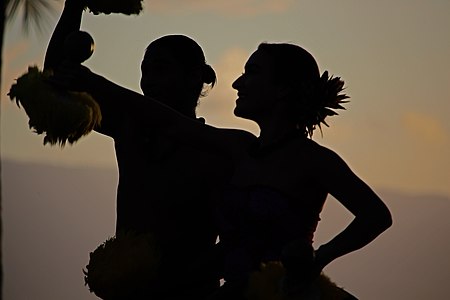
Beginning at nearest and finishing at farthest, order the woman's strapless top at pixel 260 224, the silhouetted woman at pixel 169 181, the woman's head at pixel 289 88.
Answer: the woman's strapless top at pixel 260 224 → the woman's head at pixel 289 88 → the silhouetted woman at pixel 169 181

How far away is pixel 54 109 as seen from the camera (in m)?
5.27

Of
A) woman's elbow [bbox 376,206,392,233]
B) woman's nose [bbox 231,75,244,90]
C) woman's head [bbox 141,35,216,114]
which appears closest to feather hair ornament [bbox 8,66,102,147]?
woman's nose [bbox 231,75,244,90]

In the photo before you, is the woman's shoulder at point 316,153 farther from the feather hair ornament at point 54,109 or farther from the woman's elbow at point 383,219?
the feather hair ornament at point 54,109

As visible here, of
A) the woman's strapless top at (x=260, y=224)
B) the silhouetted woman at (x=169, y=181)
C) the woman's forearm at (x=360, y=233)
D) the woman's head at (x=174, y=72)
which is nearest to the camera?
the woman's forearm at (x=360, y=233)

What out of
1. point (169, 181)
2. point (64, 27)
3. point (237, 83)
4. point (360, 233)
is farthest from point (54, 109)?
point (360, 233)

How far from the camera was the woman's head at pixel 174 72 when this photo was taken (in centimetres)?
631

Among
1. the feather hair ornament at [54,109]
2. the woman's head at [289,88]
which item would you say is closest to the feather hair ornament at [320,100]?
the woman's head at [289,88]

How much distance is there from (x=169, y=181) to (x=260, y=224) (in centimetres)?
89

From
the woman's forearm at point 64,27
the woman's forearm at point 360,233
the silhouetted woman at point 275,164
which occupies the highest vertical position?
the woman's forearm at point 64,27

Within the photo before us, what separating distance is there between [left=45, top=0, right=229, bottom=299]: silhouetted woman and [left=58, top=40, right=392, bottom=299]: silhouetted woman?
49 cm

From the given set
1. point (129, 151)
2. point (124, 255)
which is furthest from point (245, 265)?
point (129, 151)

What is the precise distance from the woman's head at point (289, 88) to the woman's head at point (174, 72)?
73 centimetres

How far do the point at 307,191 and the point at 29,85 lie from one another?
1.16 metres

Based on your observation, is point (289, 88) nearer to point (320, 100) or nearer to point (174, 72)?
point (320, 100)
